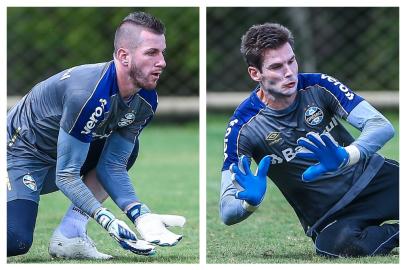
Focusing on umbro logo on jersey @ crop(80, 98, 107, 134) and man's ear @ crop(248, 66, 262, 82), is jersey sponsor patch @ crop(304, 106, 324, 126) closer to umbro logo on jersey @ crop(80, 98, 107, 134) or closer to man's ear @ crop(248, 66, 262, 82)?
man's ear @ crop(248, 66, 262, 82)

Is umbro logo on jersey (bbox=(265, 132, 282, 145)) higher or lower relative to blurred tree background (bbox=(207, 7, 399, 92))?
lower

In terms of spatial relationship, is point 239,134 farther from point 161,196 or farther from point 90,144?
point 161,196

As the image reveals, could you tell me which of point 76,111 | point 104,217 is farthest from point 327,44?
point 104,217

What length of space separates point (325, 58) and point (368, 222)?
576 centimetres

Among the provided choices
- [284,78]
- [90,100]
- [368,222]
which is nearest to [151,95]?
[90,100]

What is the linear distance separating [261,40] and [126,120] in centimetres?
71

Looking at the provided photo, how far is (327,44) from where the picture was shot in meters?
10.0

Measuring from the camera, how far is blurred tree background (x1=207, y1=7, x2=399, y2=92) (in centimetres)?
977

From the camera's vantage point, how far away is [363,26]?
32.8 feet

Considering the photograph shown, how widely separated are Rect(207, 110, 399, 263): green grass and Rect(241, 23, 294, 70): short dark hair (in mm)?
869

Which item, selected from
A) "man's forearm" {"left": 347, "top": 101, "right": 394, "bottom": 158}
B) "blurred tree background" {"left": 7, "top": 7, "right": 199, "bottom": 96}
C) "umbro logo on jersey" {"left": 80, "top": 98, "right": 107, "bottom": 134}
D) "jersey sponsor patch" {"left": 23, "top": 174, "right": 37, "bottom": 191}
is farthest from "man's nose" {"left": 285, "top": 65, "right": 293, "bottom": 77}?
"blurred tree background" {"left": 7, "top": 7, "right": 199, "bottom": 96}
